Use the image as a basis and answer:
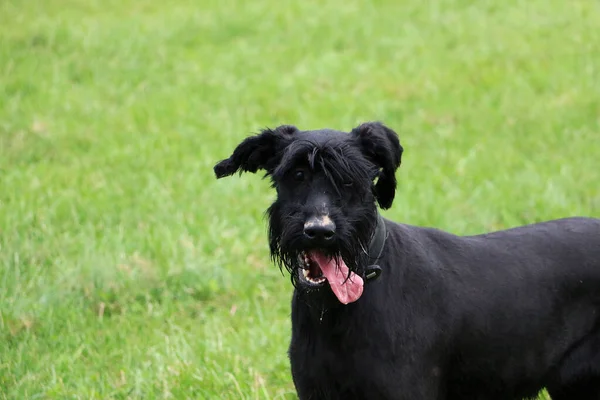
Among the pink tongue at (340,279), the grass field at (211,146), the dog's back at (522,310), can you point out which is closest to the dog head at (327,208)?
the pink tongue at (340,279)

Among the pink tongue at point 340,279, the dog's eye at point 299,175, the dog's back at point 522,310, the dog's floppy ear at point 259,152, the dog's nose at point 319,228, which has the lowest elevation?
the dog's back at point 522,310

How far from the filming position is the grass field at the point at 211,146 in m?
6.39

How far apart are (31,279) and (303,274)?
368cm

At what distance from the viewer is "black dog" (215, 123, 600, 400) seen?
4.12 meters

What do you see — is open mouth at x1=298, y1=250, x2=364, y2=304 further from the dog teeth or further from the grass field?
the grass field

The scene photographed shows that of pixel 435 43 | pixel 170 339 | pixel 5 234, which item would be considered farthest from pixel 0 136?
pixel 435 43

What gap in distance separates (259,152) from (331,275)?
2.69 feet

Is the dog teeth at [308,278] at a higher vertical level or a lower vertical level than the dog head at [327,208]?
lower

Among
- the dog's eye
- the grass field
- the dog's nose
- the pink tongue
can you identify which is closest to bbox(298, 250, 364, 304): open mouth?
the pink tongue

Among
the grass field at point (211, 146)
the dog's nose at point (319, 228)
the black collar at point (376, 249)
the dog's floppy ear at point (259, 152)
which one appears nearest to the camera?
the dog's nose at point (319, 228)

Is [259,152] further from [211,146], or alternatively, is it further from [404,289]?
[211,146]

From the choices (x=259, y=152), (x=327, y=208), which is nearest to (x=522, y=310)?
(x=327, y=208)

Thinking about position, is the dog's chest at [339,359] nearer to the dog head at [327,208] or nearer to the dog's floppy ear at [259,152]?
the dog head at [327,208]

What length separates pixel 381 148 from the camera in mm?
4363
